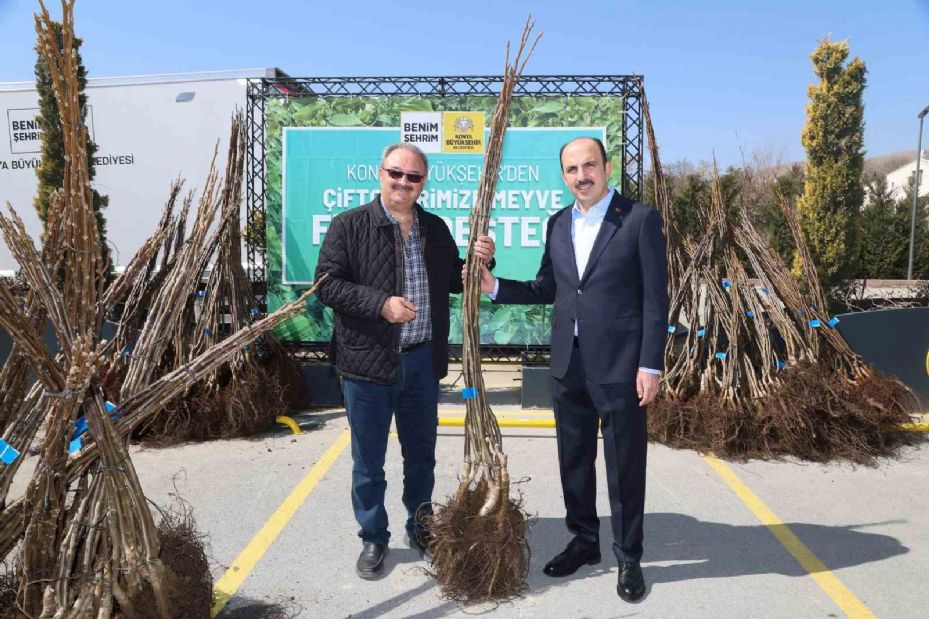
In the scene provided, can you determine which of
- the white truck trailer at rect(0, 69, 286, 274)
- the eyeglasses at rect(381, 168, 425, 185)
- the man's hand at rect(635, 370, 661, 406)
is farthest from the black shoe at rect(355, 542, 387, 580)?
the white truck trailer at rect(0, 69, 286, 274)

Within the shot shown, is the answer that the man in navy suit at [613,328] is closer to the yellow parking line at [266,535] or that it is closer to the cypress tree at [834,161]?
the yellow parking line at [266,535]

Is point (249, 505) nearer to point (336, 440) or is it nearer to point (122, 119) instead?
point (336, 440)

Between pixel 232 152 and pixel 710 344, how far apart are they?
388 centimetres

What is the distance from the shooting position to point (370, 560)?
3.04 meters

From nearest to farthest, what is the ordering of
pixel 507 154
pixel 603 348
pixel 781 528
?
1. pixel 603 348
2. pixel 781 528
3. pixel 507 154

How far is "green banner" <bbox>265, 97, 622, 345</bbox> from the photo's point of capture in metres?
6.05

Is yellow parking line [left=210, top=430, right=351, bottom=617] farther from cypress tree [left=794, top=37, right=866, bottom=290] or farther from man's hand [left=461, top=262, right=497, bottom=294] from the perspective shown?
cypress tree [left=794, top=37, right=866, bottom=290]

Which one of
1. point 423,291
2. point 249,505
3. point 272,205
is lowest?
point 249,505

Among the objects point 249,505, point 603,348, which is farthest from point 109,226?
point 603,348

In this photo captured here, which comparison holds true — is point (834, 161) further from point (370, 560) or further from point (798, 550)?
point (370, 560)

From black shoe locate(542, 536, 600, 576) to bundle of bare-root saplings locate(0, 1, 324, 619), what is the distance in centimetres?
155

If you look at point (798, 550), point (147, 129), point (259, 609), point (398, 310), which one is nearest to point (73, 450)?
point (259, 609)

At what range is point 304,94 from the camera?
6098 mm

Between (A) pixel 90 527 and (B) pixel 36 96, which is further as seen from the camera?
(B) pixel 36 96
